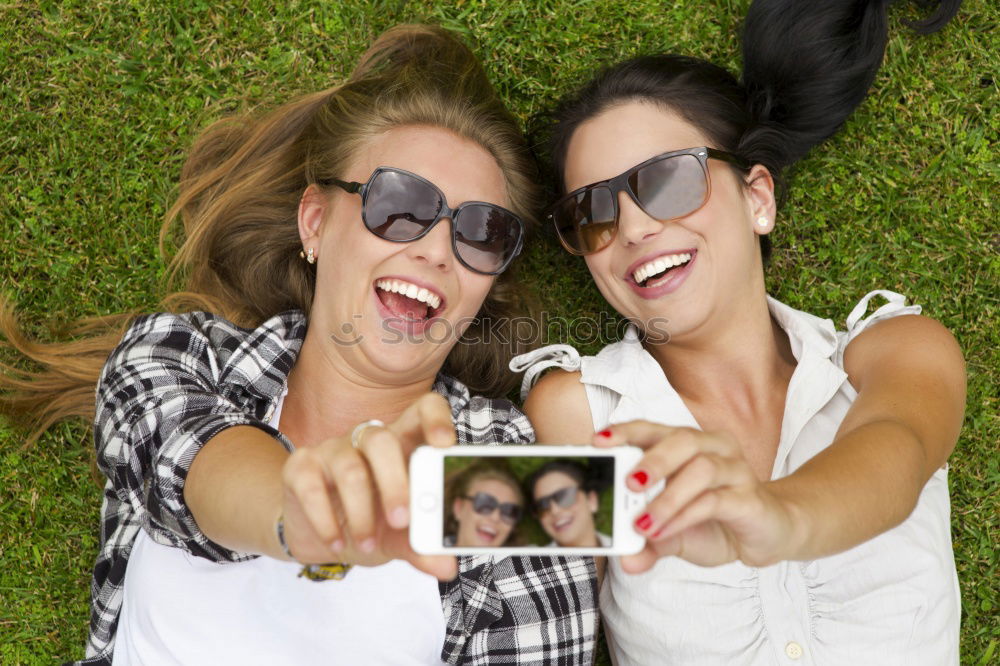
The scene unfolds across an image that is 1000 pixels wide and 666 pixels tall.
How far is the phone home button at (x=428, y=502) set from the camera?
162 cm

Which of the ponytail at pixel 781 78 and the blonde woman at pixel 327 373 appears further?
the ponytail at pixel 781 78

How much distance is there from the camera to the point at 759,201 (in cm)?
316

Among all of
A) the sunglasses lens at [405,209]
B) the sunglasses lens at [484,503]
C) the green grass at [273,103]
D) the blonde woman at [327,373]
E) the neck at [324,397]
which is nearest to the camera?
the sunglasses lens at [484,503]

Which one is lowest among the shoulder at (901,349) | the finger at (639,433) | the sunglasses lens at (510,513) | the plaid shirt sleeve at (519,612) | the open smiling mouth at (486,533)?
the plaid shirt sleeve at (519,612)

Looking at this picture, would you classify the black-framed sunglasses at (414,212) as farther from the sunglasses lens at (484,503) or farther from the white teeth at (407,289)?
the sunglasses lens at (484,503)

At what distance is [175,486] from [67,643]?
2.05m

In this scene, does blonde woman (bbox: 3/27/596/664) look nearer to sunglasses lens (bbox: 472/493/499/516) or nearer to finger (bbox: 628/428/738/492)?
sunglasses lens (bbox: 472/493/499/516)

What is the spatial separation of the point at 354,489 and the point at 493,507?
313mm

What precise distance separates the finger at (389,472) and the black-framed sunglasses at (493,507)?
0.15m

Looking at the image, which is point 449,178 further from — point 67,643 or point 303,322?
point 67,643

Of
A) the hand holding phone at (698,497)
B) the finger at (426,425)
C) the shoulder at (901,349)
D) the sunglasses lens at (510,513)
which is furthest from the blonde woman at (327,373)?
the shoulder at (901,349)

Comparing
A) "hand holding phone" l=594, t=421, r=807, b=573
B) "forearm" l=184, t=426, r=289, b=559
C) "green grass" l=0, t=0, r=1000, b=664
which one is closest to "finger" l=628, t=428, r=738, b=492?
"hand holding phone" l=594, t=421, r=807, b=573

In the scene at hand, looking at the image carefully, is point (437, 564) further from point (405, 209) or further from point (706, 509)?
point (405, 209)

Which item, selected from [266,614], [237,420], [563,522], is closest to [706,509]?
[563,522]
